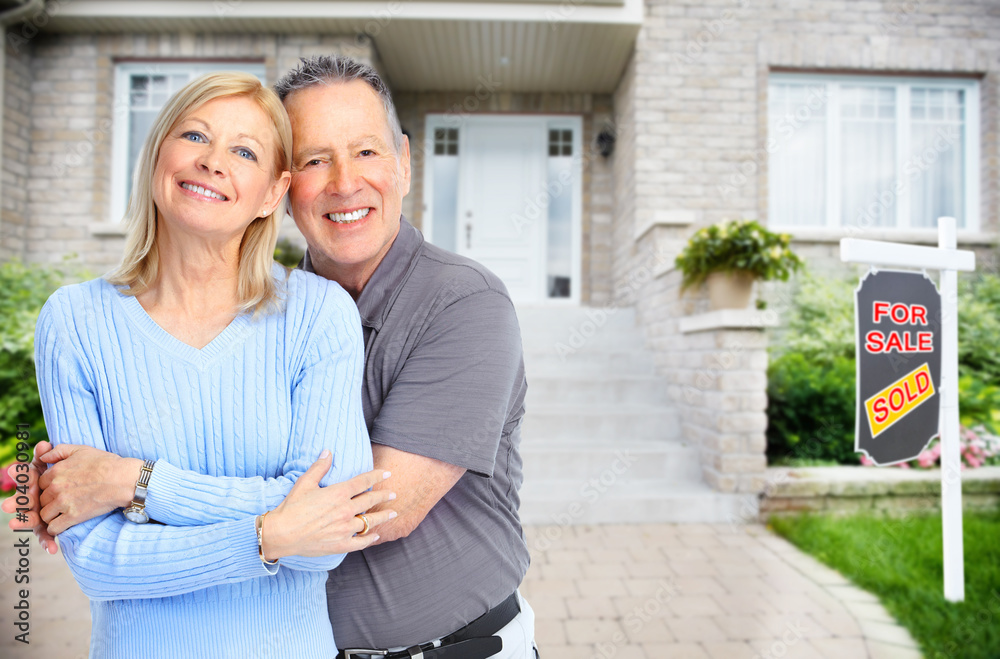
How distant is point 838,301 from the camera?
553 centimetres

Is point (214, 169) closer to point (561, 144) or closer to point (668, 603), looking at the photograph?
point (668, 603)

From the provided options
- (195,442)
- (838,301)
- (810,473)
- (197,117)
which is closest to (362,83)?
(197,117)

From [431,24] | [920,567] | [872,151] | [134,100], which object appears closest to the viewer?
[920,567]

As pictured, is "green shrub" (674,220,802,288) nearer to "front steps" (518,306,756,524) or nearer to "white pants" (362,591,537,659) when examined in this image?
"front steps" (518,306,756,524)

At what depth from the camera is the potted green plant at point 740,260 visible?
380 centimetres

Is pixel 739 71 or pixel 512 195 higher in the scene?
pixel 739 71

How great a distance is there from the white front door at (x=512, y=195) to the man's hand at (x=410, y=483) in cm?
618

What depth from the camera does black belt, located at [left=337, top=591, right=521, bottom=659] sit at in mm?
1018

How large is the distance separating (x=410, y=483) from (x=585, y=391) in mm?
3906

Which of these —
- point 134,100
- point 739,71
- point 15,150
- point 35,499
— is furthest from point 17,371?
point 739,71

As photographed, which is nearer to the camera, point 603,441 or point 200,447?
point 200,447

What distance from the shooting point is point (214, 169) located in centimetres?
95

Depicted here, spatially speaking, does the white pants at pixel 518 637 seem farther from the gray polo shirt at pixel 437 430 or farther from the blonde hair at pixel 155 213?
the blonde hair at pixel 155 213

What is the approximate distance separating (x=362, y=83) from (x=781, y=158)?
6.30m
